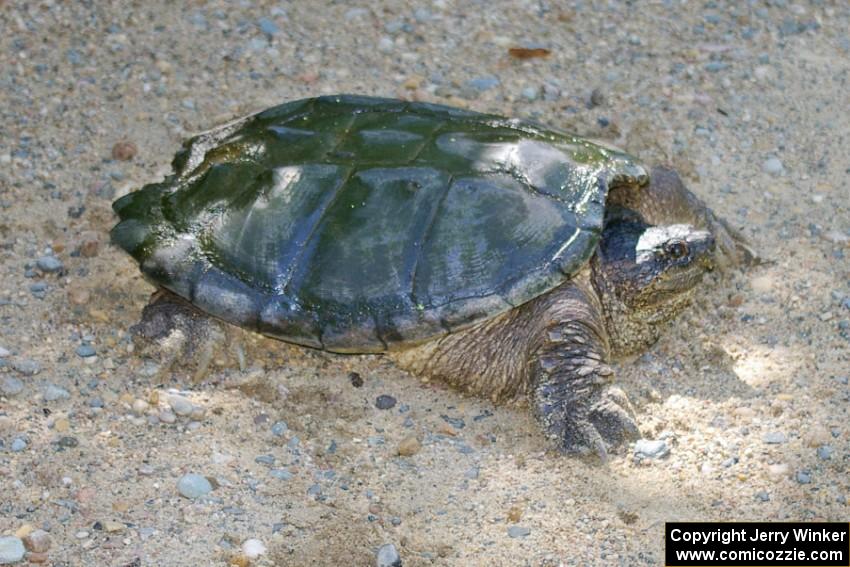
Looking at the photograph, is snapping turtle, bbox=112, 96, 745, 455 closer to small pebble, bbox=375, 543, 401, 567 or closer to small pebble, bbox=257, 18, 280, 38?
small pebble, bbox=375, 543, 401, 567

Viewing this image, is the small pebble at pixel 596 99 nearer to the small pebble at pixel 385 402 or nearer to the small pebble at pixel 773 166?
the small pebble at pixel 773 166

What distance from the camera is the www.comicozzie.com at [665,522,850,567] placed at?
3.61 m

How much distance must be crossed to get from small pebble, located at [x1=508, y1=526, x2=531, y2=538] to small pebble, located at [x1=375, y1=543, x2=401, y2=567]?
0.42 metres

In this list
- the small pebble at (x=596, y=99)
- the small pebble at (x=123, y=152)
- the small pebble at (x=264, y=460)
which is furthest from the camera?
the small pebble at (x=596, y=99)

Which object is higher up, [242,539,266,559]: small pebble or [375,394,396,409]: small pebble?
[242,539,266,559]: small pebble

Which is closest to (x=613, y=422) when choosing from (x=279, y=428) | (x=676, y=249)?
(x=676, y=249)

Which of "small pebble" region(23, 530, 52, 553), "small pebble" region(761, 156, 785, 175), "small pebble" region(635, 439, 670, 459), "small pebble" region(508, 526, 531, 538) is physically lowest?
"small pebble" region(635, 439, 670, 459)

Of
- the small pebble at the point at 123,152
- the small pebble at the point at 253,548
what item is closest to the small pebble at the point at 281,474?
the small pebble at the point at 253,548

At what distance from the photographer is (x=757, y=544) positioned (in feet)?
12.1

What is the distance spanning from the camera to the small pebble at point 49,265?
15.9 ft

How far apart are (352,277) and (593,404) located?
1101 millimetres

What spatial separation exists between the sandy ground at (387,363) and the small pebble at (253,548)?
0.03 meters

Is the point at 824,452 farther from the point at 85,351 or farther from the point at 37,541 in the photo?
the point at 85,351

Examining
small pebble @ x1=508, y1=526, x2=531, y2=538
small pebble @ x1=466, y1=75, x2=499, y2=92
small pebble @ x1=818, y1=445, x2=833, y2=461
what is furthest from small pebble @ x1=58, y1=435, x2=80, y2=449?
small pebble @ x1=466, y1=75, x2=499, y2=92
